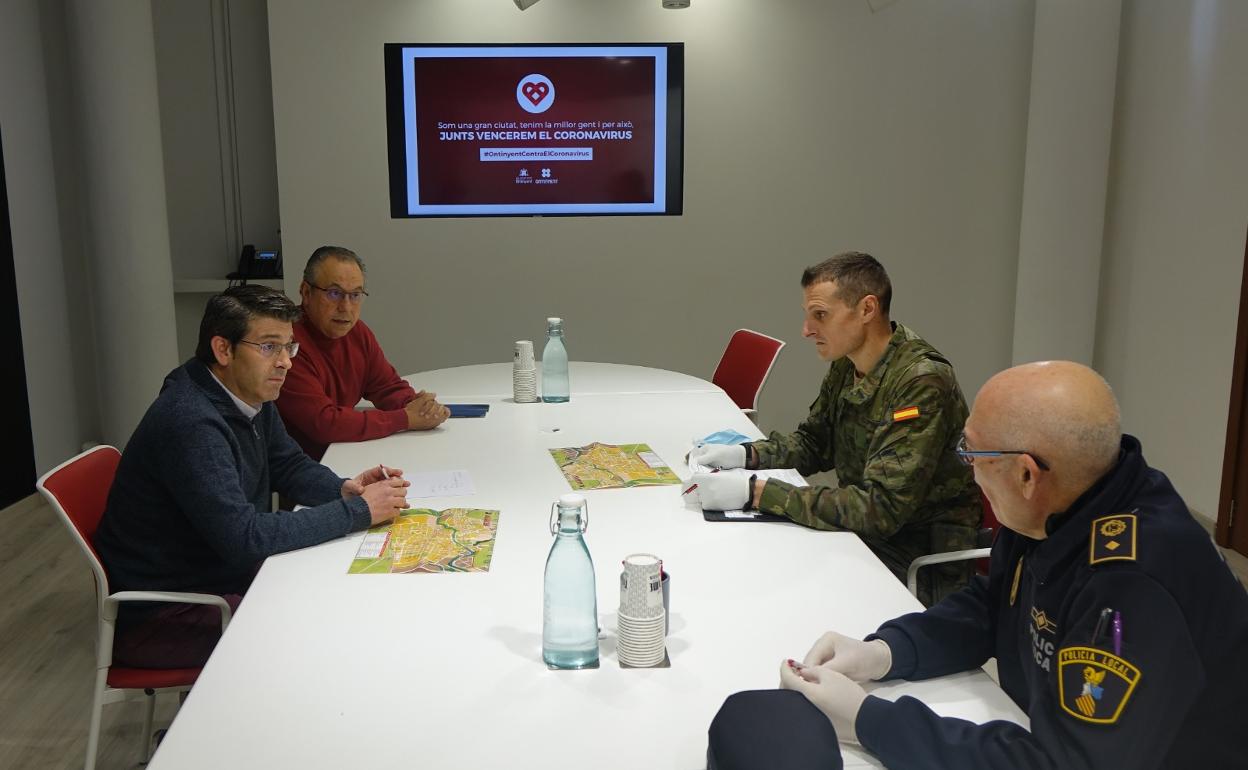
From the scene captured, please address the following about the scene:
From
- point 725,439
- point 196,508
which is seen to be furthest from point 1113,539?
point 196,508

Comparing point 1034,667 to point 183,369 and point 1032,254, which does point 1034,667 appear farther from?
point 1032,254

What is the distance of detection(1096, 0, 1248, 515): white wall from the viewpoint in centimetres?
418

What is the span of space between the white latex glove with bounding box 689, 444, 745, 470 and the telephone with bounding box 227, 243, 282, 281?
3.60 metres

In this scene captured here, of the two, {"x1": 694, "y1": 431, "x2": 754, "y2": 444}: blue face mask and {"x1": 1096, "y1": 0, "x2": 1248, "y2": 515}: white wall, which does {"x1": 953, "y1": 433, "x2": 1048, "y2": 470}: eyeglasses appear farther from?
{"x1": 1096, "y1": 0, "x2": 1248, "y2": 515}: white wall

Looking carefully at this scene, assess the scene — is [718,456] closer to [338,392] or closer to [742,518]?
[742,518]

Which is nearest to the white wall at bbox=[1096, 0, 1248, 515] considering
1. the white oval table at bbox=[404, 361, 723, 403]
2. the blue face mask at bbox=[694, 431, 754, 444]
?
the white oval table at bbox=[404, 361, 723, 403]

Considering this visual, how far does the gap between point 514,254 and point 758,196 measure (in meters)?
1.35

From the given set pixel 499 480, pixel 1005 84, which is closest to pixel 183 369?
pixel 499 480

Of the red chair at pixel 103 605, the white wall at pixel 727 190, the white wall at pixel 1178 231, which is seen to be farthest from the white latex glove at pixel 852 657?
the white wall at pixel 727 190

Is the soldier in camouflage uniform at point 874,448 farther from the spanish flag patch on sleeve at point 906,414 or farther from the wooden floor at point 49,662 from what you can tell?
the wooden floor at point 49,662

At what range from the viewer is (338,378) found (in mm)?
3406

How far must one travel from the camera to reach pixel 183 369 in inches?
87.9

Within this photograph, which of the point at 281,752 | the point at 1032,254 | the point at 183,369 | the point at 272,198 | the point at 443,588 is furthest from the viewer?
the point at 272,198

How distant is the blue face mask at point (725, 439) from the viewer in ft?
9.27
